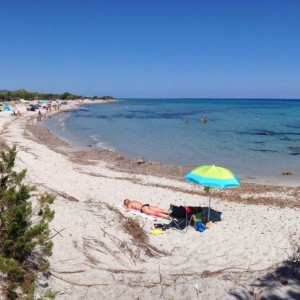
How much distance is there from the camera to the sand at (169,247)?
548 centimetres

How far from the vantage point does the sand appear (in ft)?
18.0

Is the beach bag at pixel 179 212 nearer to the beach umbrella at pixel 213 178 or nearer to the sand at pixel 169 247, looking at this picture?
the sand at pixel 169 247

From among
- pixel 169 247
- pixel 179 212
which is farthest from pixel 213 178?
pixel 169 247

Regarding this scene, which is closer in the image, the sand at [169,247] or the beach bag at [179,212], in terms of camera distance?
the sand at [169,247]

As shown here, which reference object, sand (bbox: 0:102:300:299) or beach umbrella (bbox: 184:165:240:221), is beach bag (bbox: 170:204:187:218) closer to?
sand (bbox: 0:102:300:299)

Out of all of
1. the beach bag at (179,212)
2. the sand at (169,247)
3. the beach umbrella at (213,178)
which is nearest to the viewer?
the sand at (169,247)

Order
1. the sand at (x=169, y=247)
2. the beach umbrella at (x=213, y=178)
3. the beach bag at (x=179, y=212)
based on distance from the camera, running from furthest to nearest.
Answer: the beach bag at (x=179, y=212) → the beach umbrella at (x=213, y=178) → the sand at (x=169, y=247)

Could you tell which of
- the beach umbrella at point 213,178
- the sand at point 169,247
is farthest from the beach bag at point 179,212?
the beach umbrella at point 213,178

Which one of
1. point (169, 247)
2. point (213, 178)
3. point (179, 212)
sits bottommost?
point (169, 247)

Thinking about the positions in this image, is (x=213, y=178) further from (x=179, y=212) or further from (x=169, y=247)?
(x=169, y=247)

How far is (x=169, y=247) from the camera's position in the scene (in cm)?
812

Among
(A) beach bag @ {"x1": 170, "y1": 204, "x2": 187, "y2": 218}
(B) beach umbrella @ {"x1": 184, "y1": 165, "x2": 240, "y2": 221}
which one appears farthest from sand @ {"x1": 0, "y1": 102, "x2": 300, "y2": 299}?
(B) beach umbrella @ {"x1": 184, "y1": 165, "x2": 240, "y2": 221}

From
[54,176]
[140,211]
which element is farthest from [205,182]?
[54,176]

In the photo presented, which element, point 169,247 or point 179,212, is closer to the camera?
point 169,247
